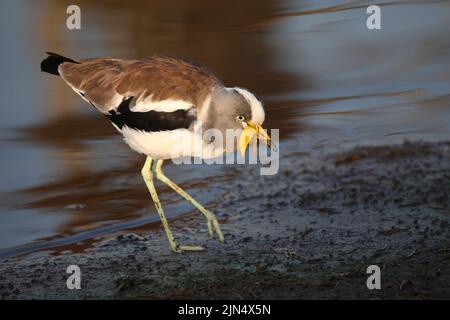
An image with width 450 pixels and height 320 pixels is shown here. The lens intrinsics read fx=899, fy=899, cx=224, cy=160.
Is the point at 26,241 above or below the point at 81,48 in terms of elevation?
below

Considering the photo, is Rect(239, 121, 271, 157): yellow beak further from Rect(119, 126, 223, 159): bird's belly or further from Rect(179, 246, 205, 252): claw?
Rect(179, 246, 205, 252): claw

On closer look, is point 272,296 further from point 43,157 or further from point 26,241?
point 43,157

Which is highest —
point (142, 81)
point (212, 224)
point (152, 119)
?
point (142, 81)

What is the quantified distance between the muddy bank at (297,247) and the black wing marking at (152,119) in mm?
940

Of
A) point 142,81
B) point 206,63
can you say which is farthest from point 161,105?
point 206,63

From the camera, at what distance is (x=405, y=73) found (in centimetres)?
1133

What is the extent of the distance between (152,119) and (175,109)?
200 millimetres

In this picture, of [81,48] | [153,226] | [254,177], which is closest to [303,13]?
[81,48]

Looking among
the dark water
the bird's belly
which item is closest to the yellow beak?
the bird's belly

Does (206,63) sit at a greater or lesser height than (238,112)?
greater

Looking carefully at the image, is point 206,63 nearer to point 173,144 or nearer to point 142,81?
point 142,81

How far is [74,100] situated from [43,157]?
1545 mm

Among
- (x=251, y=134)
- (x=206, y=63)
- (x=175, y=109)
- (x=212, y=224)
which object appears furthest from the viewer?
(x=206, y=63)

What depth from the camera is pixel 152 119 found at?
6.63 m
